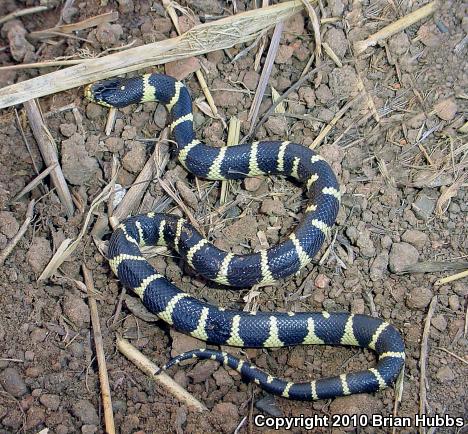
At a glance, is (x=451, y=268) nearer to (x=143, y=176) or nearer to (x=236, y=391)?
(x=236, y=391)

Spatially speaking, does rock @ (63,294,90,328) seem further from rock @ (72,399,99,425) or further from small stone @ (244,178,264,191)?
small stone @ (244,178,264,191)

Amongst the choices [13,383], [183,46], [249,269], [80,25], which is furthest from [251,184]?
[13,383]

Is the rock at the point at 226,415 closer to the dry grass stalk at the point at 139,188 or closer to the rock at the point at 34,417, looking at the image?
the rock at the point at 34,417

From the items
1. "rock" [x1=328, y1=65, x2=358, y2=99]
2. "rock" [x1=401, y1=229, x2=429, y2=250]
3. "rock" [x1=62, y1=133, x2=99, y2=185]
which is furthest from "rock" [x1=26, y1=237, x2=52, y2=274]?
"rock" [x1=401, y1=229, x2=429, y2=250]

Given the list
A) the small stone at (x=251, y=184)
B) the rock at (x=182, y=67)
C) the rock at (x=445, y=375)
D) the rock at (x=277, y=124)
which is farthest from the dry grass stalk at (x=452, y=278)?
the rock at (x=182, y=67)

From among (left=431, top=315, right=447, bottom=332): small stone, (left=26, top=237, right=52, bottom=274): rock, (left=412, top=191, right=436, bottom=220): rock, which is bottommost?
(left=431, top=315, right=447, bottom=332): small stone

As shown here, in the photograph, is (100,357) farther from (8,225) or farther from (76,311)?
(8,225)
